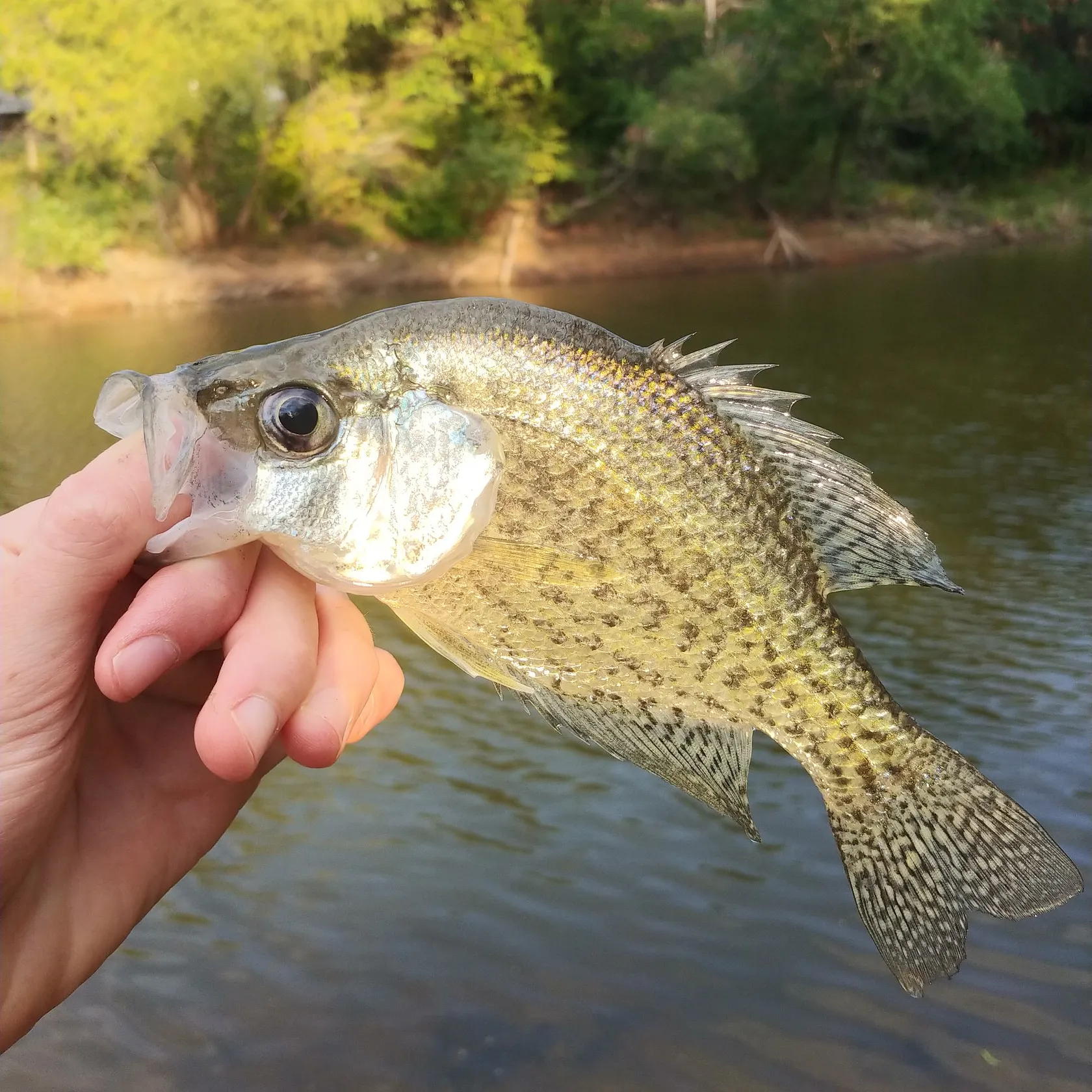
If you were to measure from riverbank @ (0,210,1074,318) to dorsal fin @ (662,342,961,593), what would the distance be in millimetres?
30596

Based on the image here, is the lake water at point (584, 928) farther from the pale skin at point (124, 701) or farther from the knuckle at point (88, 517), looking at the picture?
the knuckle at point (88, 517)

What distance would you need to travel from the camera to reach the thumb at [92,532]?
1.74m

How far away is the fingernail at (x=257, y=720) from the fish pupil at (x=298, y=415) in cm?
44

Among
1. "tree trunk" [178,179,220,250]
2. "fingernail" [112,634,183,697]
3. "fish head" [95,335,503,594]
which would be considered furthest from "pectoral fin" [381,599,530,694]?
"tree trunk" [178,179,220,250]

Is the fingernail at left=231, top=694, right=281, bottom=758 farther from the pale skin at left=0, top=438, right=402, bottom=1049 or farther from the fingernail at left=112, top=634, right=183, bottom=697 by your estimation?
the fingernail at left=112, top=634, right=183, bottom=697

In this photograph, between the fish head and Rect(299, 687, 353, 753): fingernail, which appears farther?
Rect(299, 687, 353, 753): fingernail

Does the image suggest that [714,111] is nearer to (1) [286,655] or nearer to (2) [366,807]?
(2) [366,807]

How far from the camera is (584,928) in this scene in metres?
6.76

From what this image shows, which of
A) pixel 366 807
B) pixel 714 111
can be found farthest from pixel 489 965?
pixel 714 111

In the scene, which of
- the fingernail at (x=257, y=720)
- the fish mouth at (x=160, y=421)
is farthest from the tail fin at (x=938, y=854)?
the fish mouth at (x=160, y=421)

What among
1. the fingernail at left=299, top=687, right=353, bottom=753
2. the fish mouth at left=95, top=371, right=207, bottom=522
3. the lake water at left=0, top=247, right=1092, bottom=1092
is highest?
the fish mouth at left=95, top=371, right=207, bottom=522

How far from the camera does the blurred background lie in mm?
32656

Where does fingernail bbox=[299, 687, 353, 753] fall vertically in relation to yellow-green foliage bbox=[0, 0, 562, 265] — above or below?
above

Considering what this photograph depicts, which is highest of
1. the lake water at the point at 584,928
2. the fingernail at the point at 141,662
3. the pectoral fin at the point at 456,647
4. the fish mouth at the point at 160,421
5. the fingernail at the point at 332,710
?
the fish mouth at the point at 160,421
